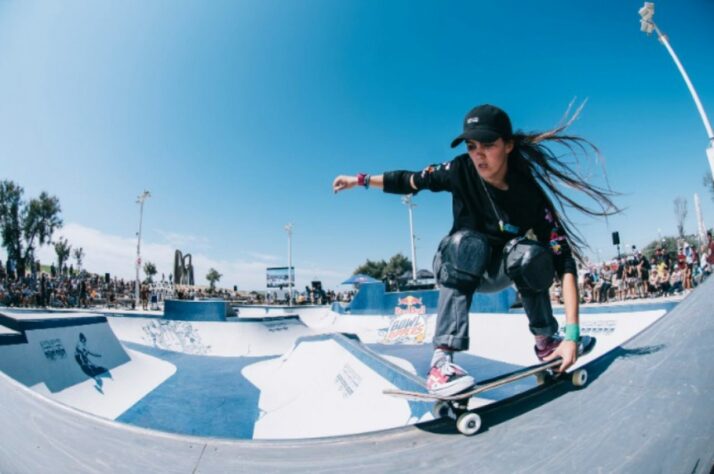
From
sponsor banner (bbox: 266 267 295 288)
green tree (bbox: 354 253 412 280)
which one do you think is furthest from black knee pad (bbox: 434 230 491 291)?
green tree (bbox: 354 253 412 280)

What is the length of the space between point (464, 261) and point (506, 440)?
0.85m

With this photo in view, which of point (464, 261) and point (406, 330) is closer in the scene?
point (464, 261)

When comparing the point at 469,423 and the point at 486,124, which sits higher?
the point at 486,124

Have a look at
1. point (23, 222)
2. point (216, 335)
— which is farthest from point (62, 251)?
point (216, 335)

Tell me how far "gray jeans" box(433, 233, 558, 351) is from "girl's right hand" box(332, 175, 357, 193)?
2.68ft

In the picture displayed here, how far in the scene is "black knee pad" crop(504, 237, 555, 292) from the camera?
1841 millimetres

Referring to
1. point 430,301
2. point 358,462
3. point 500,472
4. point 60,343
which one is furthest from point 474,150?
point 430,301

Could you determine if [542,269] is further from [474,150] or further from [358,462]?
[358,462]

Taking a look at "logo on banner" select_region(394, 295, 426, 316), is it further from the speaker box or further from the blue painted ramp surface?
the speaker box

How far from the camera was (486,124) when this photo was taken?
71.4 inches

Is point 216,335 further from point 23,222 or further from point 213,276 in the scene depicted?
point 213,276

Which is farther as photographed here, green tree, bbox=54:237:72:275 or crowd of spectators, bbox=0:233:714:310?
green tree, bbox=54:237:72:275

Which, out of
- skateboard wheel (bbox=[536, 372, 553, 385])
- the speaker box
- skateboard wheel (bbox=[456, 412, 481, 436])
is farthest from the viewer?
the speaker box

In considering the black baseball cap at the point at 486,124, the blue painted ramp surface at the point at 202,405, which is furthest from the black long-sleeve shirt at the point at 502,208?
the blue painted ramp surface at the point at 202,405
